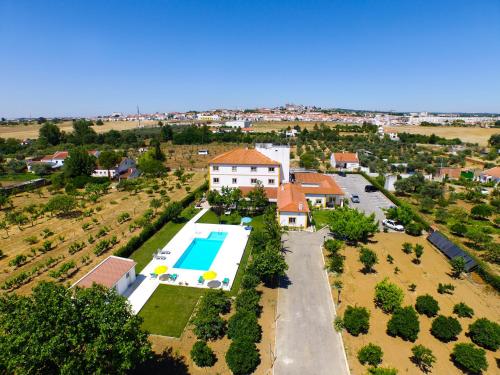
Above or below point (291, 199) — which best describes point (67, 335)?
above

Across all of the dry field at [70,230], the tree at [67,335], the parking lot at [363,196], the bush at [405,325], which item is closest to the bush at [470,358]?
the bush at [405,325]

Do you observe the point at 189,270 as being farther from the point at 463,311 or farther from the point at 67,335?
the point at 463,311

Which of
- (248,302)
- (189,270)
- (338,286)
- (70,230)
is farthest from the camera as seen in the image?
(70,230)

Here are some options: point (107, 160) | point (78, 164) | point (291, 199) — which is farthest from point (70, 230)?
point (291, 199)

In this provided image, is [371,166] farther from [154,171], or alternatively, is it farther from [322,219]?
[154,171]

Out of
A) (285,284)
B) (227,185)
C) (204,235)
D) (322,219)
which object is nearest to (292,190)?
(322,219)

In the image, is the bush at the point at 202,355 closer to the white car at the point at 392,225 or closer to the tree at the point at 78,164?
the white car at the point at 392,225
